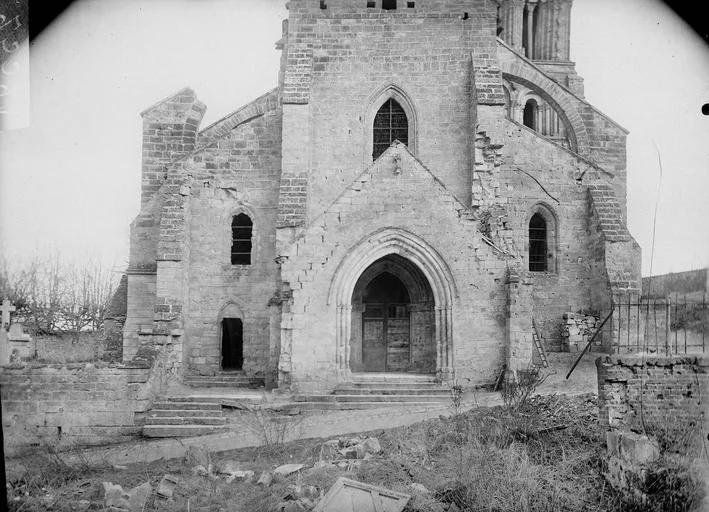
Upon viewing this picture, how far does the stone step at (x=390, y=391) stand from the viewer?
15641 millimetres

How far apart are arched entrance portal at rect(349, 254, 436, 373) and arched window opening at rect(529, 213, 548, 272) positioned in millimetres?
4815

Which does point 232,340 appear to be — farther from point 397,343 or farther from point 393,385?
point 393,385

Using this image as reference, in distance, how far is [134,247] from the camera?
20125mm

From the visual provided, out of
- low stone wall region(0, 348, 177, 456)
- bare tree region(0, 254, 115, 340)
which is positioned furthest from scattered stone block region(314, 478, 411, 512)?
bare tree region(0, 254, 115, 340)

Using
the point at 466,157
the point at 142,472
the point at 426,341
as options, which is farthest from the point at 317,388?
the point at 466,157

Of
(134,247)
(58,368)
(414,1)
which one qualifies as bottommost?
(58,368)

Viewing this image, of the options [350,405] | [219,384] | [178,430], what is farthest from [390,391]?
[219,384]

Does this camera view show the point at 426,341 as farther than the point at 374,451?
Yes

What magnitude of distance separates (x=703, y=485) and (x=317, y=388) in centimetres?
872

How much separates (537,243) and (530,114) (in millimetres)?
11763

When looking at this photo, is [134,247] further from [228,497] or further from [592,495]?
[592,495]

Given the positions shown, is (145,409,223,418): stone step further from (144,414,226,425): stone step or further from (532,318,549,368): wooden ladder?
(532,318,549,368): wooden ladder

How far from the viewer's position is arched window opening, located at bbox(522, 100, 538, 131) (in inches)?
1214

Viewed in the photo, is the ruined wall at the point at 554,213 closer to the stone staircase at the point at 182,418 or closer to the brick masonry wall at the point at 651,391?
the brick masonry wall at the point at 651,391
